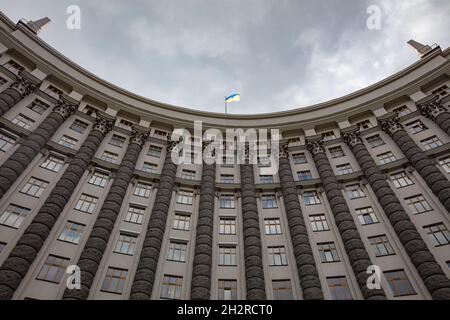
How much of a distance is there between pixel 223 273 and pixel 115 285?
9225mm

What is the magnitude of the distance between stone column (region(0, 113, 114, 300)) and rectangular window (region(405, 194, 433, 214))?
32693mm

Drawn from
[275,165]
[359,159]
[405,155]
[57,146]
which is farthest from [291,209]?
[57,146]

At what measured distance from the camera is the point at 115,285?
24312 mm

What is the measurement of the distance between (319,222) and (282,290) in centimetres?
852

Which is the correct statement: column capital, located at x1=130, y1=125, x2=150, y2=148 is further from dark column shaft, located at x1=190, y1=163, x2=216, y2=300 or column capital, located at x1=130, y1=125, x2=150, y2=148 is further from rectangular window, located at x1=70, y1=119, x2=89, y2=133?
dark column shaft, located at x1=190, y1=163, x2=216, y2=300

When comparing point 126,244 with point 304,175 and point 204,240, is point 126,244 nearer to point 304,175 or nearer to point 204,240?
point 204,240

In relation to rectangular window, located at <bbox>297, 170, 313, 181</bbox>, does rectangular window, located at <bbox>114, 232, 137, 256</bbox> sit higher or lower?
lower

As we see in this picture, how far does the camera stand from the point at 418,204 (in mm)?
28266

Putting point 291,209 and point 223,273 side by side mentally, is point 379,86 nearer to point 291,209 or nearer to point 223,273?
point 291,209

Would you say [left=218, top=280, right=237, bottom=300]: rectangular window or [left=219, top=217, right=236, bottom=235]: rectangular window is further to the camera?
[left=219, top=217, right=236, bottom=235]: rectangular window

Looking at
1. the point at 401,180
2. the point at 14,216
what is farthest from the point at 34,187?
the point at 401,180

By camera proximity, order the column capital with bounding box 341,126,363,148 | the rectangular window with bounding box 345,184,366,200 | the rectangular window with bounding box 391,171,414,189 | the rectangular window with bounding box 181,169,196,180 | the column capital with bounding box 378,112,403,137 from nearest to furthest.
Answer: the rectangular window with bounding box 391,171,414,189 < the rectangular window with bounding box 345,184,366,200 < the column capital with bounding box 378,112,403,137 < the rectangular window with bounding box 181,169,196,180 < the column capital with bounding box 341,126,363,148

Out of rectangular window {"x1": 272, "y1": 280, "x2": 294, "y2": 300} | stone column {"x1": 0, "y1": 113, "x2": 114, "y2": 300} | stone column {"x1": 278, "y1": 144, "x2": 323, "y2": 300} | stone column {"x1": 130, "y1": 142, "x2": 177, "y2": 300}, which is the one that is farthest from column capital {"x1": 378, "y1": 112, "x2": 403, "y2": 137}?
stone column {"x1": 0, "y1": 113, "x2": 114, "y2": 300}

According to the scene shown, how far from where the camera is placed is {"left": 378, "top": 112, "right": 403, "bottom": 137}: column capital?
35781mm
